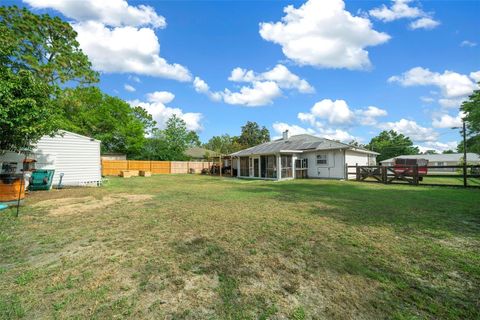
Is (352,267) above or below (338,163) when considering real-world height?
below

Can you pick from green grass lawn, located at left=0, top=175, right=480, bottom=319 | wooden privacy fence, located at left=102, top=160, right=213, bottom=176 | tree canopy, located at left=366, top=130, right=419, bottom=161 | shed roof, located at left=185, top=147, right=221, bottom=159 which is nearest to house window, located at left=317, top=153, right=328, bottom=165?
green grass lawn, located at left=0, top=175, right=480, bottom=319

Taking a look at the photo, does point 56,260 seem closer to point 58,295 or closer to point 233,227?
point 58,295

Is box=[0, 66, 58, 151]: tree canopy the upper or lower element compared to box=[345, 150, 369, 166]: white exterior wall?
upper

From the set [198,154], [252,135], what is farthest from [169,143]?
[252,135]

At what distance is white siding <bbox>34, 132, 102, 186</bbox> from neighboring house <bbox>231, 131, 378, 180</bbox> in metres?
12.0

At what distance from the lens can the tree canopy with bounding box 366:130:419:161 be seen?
51.0 m

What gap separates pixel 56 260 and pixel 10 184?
6333mm

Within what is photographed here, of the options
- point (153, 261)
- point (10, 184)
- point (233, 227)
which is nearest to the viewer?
point (153, 261)

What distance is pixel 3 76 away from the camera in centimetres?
830

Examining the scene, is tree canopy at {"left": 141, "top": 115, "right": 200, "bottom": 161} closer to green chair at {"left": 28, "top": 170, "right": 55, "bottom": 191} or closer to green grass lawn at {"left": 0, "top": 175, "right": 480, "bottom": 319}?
green chair at {"left": 28, "top": 170, "right": 55, "bottom": 191}

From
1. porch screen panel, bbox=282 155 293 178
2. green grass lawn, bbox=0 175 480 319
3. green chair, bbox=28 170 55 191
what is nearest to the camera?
green grass lawn, bbox=0 175 480 319

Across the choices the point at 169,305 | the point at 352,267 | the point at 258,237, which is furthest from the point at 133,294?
the point at 352,267

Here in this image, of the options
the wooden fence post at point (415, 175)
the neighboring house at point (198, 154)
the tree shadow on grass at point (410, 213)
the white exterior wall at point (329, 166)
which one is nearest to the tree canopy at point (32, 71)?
the tree shadow on grass at point (410, 213)

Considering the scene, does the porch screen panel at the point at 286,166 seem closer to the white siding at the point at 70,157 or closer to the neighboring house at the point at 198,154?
the white siding at the point at 70,157
